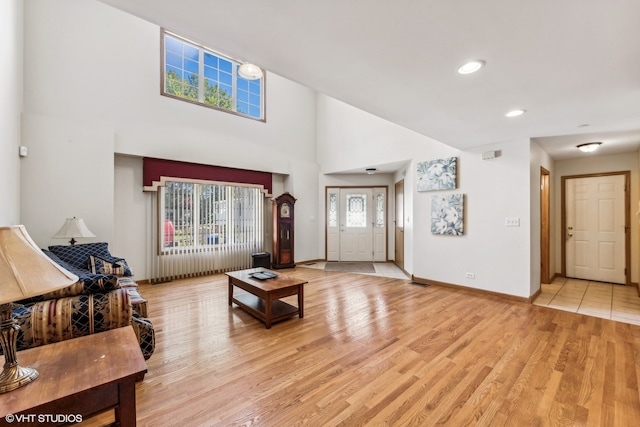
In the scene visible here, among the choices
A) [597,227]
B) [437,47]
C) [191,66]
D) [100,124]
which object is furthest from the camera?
[191,66]

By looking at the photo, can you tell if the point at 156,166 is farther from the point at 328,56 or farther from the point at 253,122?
the point at 328,56

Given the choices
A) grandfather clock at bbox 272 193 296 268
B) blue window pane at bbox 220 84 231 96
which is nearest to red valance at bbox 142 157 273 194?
grandfather clock at bbox 272 193 296 268

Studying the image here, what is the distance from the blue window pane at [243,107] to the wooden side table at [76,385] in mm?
5500

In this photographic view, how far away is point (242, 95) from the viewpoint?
6.00 m

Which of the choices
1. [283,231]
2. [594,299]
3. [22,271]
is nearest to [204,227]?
[283,231]

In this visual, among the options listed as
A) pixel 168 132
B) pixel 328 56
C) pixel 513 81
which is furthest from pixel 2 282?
pixel 168 132

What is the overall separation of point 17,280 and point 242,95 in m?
5.86

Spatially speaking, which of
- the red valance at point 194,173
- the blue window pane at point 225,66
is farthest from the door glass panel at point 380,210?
the blue window pane at point 225,66

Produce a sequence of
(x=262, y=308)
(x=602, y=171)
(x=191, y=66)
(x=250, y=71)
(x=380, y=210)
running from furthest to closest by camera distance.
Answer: (x=380, y=210)
(x=191, y=66)
(x=250, y=71)
(x=602, y=171)
(x=262, y=308)

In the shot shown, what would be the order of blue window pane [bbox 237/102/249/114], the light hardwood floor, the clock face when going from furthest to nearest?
1. the clock face
2. blue window pane [bbox 237/102/249/114]
3. the light hardwood floor

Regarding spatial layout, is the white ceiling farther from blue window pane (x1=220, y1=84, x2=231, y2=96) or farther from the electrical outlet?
blue window pane (x1=220, y1=84, x2=231, y2=96)

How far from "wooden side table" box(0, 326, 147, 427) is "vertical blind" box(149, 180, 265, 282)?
3.96 meters

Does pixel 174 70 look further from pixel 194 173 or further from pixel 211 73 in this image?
pixel 194 173

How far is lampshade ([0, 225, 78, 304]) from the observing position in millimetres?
914
